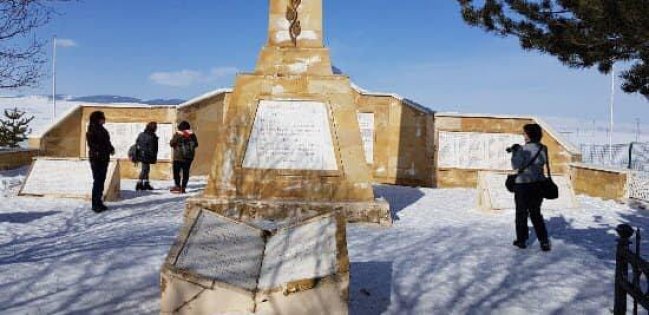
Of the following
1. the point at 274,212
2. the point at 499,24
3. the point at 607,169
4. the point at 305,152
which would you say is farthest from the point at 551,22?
the point at 607,169

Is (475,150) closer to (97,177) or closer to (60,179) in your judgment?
(97,177)

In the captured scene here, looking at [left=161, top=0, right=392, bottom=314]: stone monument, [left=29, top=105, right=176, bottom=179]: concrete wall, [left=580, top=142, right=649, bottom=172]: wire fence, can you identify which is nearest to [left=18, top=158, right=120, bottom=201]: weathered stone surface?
[left=161, top=0, right=392, bottom=314]: stone monument

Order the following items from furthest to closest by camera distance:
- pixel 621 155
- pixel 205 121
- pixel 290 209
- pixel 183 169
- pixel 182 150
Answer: pixel 205 121, pixel 621 155, pixel 183 169, pixel 182 150, pixel 290 209

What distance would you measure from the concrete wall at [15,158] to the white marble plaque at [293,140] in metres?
8.06

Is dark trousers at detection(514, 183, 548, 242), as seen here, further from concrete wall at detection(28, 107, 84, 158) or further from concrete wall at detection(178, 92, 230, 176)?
concrete wall at detection(28, 107, 84, 158)

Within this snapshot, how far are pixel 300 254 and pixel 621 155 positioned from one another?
1521 cm

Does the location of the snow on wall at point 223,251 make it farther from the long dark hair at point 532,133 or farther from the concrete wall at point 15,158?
the concrete wall at point 15,158

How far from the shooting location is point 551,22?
6367 mm

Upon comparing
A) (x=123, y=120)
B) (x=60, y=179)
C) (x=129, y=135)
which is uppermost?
(x=123, y=120)

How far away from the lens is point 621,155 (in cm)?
1625

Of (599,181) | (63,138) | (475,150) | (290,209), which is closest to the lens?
(290,209)

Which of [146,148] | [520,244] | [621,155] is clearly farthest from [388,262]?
[621,155]

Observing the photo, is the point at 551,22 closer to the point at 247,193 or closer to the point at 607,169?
the point at 247,193

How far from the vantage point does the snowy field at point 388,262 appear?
15.0 ft
